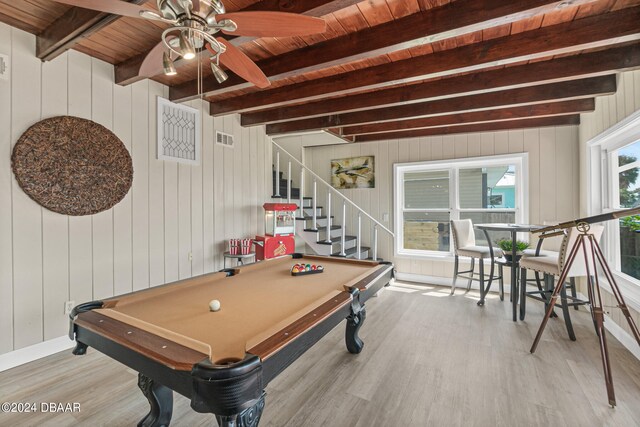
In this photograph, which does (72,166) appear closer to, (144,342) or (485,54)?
(144,342)

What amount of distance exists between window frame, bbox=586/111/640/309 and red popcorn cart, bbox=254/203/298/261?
3.73 m

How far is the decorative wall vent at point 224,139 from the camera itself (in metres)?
3.90

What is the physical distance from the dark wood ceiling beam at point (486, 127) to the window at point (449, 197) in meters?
0.46

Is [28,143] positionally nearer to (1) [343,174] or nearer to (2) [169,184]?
(2) [169,184]

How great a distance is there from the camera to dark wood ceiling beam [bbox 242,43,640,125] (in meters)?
2.36

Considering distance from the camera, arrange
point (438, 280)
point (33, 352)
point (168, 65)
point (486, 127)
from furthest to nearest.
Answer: point (438, 280) < point (486, 127) < point (33, 352) < point (168, 65)

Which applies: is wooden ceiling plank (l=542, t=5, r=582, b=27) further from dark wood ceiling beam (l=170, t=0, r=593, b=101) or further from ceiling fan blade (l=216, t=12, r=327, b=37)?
ceiling fan blade (l=216, t=12, r=327, b=37)

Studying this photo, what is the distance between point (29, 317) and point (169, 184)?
168 cm

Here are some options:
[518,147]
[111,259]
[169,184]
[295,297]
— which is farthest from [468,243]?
[111,259]

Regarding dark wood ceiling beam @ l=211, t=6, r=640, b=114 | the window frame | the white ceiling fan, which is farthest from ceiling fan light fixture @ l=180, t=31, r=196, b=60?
the window frame

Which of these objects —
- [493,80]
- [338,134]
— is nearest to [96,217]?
[338,134]

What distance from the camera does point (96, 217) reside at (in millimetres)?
2713

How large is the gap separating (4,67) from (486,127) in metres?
5.53

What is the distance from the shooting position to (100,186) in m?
2.69
